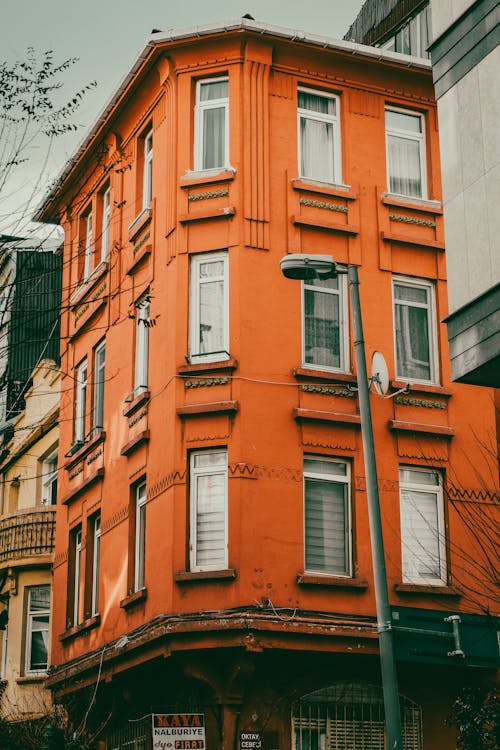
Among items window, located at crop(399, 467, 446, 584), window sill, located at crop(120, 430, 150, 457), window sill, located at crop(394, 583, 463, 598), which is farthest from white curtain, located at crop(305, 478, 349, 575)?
window sill, located at crop(120, 430, 150, 457)

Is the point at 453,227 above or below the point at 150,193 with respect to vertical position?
below

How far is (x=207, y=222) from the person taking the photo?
23.5 meters

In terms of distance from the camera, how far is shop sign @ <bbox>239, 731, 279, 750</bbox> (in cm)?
2050

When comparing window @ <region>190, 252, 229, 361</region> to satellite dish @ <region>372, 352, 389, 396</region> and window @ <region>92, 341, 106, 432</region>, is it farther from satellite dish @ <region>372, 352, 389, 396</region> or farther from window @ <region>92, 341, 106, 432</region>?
window @ <region>92, 341, 106, 432</region>

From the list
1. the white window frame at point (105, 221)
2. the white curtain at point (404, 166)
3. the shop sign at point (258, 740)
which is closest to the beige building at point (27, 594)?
the white window frame at point (105, 221)

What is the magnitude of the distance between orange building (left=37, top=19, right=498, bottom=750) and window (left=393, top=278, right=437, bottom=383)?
0.14 ft

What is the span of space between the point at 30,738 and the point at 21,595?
816 cm

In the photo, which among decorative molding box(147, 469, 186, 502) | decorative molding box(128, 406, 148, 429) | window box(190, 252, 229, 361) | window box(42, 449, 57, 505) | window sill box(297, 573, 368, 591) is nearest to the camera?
window sill box(297, 573, 368, 591)

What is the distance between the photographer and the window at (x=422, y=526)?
22641 millimetres

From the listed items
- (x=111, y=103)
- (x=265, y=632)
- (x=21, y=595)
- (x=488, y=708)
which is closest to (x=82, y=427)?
(x=21, y=595)

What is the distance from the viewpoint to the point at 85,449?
2678 cm

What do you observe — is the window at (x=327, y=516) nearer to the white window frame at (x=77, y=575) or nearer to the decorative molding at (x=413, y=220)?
the decorative molding at (x=413, y=220)

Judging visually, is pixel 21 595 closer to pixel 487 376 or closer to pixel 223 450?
pixel 223 450

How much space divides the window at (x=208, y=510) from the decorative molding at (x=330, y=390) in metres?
1.79
